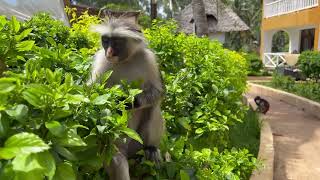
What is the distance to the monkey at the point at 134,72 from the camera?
3.79 metres

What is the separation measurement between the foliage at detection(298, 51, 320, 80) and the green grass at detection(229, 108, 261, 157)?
8126mm

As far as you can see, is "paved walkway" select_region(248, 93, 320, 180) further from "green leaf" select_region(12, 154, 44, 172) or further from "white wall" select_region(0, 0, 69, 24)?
"green leaf" select_region(12, 154, 44, 172)

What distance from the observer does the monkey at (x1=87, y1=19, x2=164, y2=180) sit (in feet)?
12.4

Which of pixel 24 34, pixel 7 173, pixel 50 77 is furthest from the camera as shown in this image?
pixel 24 34

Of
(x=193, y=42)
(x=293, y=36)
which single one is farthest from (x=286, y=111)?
(x=293, y=36)

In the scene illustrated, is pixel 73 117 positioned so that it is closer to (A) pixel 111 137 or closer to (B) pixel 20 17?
(A) pixel 111 137

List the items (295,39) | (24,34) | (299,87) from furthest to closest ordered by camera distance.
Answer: (295,39), (299,87), (24,34)

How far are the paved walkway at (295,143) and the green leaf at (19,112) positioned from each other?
6194 mm

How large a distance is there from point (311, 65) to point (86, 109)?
1673 centimetres

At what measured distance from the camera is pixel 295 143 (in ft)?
31.5

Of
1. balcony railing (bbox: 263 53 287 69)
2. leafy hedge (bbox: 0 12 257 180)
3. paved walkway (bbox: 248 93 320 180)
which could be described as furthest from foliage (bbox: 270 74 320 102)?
balcony railing (bbox: 263 53 287 69)

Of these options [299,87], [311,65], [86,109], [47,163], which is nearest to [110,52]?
[86,109]

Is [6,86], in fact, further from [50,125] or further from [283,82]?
[283,82]

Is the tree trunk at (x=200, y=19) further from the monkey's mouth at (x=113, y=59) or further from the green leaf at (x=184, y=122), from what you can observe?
Result: the monkey's mouth at (x=113, y=59)
